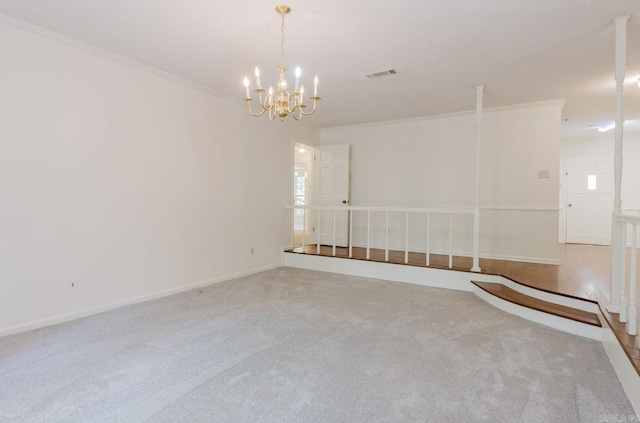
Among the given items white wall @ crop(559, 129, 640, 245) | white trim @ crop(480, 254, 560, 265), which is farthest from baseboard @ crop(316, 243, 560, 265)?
white wall @ crop(559, 129, 640, 245)

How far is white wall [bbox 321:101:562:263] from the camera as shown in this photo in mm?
4801

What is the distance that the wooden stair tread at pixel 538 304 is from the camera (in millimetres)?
2844

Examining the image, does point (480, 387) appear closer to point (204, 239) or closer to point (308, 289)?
point (308, 289)

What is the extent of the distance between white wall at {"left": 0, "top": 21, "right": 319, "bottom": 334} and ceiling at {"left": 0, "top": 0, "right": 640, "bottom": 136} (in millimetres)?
307

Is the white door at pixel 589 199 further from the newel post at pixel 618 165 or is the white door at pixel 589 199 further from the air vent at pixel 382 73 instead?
the air vent at pixel 382 73

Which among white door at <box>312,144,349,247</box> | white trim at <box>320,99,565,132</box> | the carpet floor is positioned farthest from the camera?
white door at <box>312,144,349,247</box>

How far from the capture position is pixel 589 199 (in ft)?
23.4

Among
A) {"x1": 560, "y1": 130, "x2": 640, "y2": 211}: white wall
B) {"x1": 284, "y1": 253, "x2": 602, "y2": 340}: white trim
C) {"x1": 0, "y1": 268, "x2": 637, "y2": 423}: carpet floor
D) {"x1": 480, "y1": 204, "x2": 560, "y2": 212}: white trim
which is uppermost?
{"x1": 560, "y1": 130, "x2": 640, "y2": 211}: white wall

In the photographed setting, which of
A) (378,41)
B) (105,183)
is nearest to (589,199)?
(378,41)

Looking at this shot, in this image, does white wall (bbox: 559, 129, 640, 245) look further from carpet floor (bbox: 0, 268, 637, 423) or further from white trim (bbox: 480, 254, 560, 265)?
carpet floor (bbox: 0, 268, 637, 423)

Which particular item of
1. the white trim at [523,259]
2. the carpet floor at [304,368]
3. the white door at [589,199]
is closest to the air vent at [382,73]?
the carpet floor at [304,368]

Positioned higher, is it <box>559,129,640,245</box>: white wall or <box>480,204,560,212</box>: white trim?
<box>559,129,640,245</box>: white wall

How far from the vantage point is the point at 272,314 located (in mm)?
3258

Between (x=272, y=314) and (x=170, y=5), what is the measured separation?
2.75 meters
